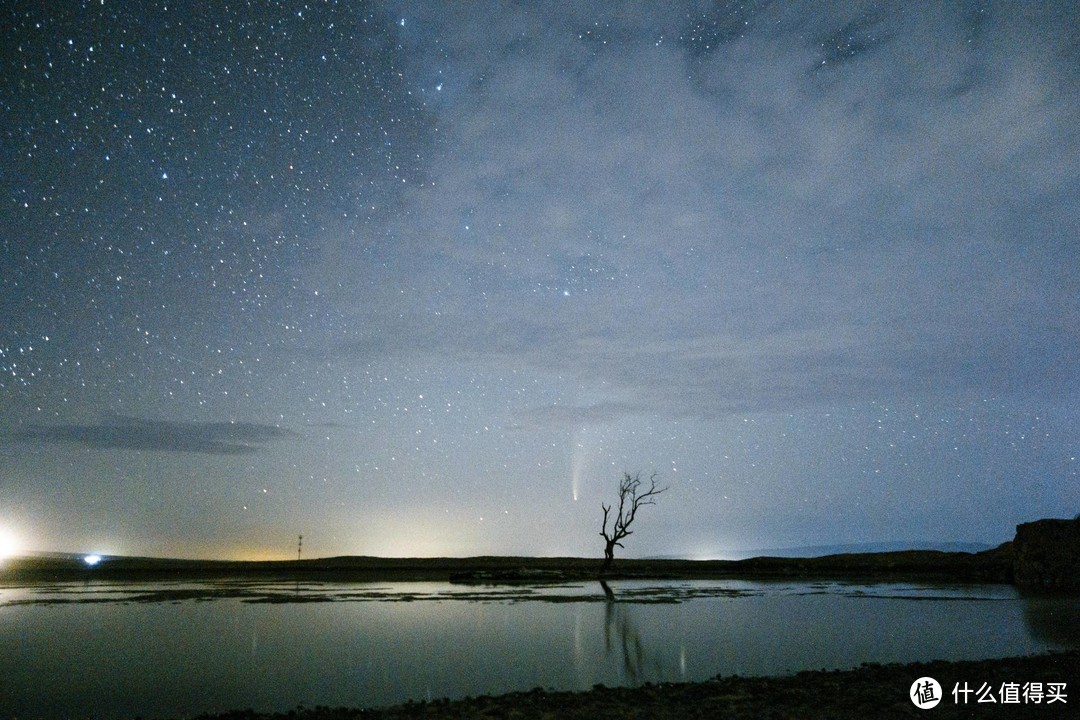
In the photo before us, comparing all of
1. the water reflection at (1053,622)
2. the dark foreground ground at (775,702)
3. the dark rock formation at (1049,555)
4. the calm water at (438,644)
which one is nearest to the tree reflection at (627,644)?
the calm water at (438,644)

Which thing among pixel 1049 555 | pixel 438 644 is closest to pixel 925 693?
pixel 438 644

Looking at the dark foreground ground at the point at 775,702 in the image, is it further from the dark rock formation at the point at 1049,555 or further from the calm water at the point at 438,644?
the dark rock formation at the point at 1049,555

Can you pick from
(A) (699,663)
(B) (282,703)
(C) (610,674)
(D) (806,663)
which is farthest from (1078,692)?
(B) (282,703)

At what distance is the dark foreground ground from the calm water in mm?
1424

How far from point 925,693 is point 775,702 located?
8.57ft

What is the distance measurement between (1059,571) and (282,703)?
44.0m

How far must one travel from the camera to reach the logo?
10703 mm

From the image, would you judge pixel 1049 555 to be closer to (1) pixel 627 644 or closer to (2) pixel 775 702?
(1) pixel 627 644

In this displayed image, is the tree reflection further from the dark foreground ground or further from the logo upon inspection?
the logo

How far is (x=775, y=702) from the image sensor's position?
10727 millimetres

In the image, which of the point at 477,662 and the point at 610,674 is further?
the point at 477,662

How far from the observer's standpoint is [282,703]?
11906 millimetres

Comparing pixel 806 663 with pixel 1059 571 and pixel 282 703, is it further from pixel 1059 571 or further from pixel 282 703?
pixel 1059 571

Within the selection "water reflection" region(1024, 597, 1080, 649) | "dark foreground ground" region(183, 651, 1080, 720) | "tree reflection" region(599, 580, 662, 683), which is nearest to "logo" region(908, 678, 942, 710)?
"dark foreground ground" region(183, 651, 1080, 720)
